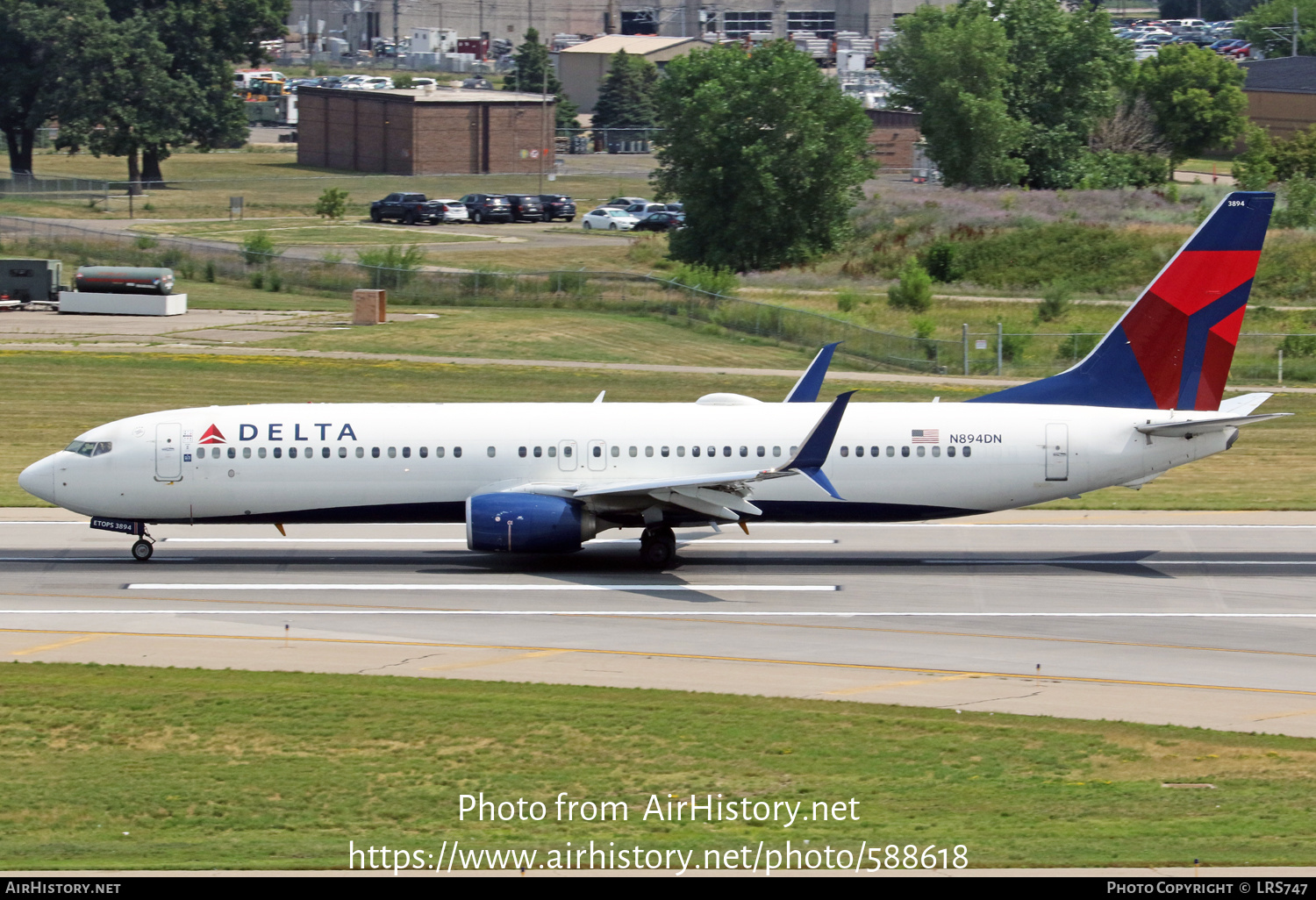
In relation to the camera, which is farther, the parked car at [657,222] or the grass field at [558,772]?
the parked car at [657,222]

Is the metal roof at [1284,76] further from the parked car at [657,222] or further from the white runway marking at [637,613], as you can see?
the white runway marking at [637,613]

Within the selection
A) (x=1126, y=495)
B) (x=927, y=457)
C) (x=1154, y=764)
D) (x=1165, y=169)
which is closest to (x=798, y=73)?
(x=1165, y=169)

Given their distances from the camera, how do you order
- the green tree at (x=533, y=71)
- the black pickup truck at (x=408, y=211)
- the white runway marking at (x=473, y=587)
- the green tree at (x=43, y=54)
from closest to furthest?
the white runway marking at (x=473, y=587) < the black pickup truck at (x=408, y=211) < the green tree at (x=43, y=54) < the green tree at (x=533, y=71)

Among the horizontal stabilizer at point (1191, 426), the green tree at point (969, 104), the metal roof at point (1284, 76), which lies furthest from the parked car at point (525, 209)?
the horizontal stabilizer at point (1191, 426)

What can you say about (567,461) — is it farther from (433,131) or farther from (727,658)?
(433,131)

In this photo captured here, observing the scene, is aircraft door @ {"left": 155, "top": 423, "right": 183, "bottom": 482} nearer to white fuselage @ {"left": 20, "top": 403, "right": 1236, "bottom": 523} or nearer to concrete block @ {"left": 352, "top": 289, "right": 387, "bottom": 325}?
white fuselage @ {"left": 20, "top": 403, "right": 1236, "bottom": 523}

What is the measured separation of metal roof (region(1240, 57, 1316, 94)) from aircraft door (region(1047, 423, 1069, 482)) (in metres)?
123

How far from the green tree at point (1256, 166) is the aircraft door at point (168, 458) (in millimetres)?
82739

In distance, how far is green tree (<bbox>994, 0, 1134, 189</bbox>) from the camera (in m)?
117

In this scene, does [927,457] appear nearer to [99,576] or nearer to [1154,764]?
[1154,764]

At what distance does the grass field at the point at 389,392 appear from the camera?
151ft

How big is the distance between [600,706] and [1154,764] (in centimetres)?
817

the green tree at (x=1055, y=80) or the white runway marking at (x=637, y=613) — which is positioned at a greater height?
the green tree at (x=1055, y=80)
